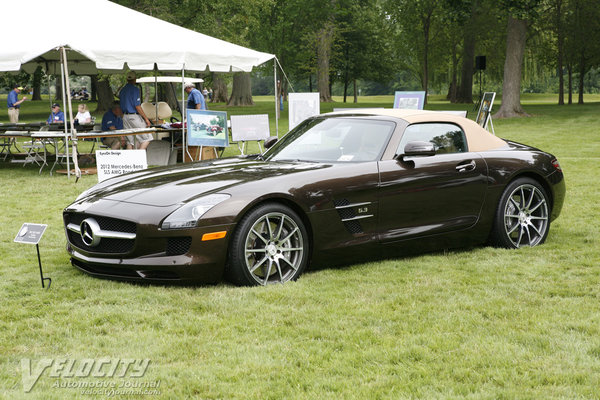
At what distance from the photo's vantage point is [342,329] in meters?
4.65

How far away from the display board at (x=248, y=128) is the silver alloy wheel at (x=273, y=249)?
1032cm

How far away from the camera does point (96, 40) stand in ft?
43.6

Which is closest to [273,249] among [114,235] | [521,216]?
[114,235]

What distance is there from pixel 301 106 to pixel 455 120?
10234 millimetres

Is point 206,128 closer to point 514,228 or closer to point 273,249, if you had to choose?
point 514,228

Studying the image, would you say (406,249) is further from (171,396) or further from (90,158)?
(90,158)

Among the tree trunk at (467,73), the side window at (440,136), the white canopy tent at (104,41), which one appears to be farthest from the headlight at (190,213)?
the tree trunk at (467,73)

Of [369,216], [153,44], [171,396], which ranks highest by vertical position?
[153,44]

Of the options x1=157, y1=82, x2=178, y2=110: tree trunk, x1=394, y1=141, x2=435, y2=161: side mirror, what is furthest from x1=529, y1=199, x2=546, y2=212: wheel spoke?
x1=157, y1=82, x2=178, y2=110: tree trunk

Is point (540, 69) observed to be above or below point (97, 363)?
above

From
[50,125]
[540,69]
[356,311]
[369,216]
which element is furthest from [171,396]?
[540,69]

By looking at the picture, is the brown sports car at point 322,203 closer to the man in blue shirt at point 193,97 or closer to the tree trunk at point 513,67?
the man in blue shirt at point 193,97

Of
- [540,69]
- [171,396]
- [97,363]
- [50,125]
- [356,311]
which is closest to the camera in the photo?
[171,396]

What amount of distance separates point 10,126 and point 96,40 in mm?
3274
